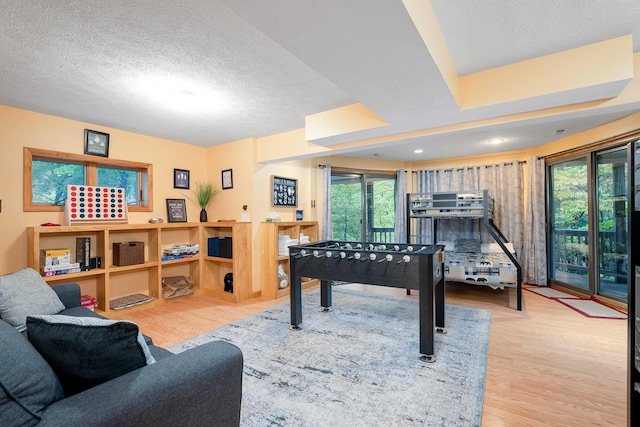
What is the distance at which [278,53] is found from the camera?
77.3 inches

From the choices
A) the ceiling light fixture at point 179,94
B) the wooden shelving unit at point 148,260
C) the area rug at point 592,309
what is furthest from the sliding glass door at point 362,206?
the ceiling light fixture at point 179,94

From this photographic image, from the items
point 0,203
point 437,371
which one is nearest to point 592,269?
point 437,371

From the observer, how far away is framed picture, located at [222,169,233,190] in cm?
430

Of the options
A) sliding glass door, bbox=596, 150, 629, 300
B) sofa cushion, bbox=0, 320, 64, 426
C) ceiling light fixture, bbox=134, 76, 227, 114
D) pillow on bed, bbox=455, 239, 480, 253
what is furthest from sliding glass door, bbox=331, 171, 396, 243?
sofa cushion, bbox=0, 320, 64, 426

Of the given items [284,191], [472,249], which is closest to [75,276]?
[284,191]

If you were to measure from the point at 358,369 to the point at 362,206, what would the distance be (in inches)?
140

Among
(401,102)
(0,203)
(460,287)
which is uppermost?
(401,102)

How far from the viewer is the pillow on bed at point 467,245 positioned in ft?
15.6

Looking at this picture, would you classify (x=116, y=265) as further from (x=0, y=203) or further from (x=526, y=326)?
(x=526, y=326)

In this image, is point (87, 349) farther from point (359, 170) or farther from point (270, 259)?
point (359, 170)

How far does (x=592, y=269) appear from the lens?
151 inches

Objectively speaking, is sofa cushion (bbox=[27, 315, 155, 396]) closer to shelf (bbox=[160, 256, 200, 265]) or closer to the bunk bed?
shelf (bbox=[160, 256, 200, 265])

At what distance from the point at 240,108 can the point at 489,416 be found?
3181 mm

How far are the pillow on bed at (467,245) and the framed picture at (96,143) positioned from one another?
5.26 meters
